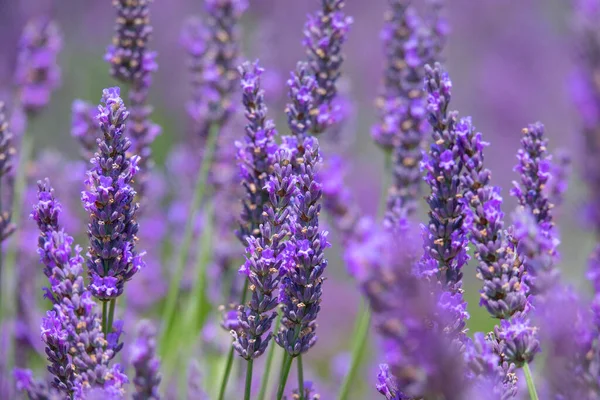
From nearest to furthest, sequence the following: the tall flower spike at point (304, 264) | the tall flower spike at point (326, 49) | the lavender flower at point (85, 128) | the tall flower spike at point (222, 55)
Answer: the tall flower spike at point (304, 264) < the tall flower spike at point (326, 49) < the lavender flower at point (85, 128) < the tall flower spike at point (222, 55)

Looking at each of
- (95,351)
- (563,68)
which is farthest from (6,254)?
(563,68)

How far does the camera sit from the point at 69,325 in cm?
157

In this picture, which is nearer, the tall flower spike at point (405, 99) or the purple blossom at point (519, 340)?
the purple blossom at point (519, 340)

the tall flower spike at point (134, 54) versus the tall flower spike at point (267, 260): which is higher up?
the tall flower spike at point (134, 54)

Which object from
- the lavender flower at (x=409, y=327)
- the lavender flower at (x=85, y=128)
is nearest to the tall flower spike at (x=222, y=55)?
the lavender flower at (x=85, y=128)

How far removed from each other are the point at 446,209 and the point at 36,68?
1806mm

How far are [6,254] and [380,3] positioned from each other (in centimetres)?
697

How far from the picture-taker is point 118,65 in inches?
97.0

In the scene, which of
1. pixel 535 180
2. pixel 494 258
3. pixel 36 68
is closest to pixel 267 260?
pixel 494 258

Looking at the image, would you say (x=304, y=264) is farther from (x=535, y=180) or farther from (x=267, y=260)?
(x=535, y=180)

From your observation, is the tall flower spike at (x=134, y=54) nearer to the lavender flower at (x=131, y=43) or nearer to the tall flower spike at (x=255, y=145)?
the lavender flower at (x=131, y=43)

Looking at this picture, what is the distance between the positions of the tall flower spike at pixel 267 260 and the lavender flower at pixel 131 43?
86 centimetres

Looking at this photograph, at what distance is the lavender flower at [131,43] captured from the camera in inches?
95.0

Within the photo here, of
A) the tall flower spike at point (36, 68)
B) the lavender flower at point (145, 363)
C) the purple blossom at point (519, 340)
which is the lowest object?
the lavender flower at point (145, 363)
